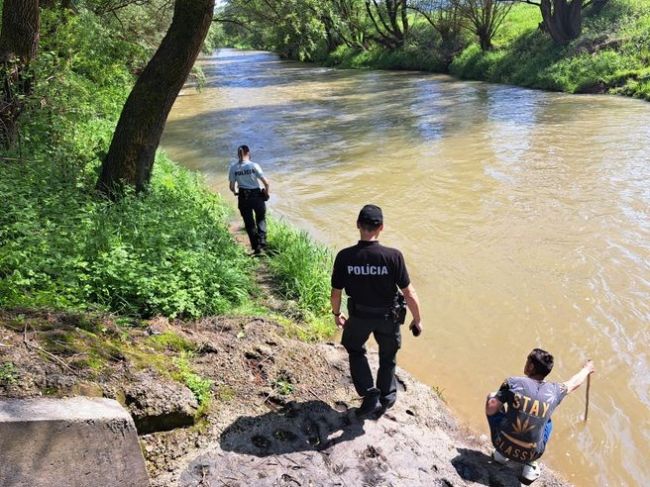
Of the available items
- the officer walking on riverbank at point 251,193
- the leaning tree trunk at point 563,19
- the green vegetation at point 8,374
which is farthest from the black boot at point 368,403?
the leaning tree trunk at point 563,19

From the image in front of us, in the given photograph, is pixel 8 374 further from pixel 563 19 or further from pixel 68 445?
pixel 563 19

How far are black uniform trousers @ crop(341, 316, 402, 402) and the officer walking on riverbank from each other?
12.4 feet

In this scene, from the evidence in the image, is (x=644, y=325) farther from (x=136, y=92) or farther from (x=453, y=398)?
(x=136, y=92)

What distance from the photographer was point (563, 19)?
2852cm

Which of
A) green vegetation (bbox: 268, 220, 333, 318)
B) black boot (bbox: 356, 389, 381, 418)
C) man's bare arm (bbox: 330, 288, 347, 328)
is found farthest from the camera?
green vegetation (bbox: 268, 220, 333, 318)

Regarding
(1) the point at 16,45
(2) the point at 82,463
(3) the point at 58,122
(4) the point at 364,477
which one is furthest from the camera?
(3) the point at 58,122

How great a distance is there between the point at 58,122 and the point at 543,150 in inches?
442

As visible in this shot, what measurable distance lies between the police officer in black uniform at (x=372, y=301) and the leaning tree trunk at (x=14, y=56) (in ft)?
19.1

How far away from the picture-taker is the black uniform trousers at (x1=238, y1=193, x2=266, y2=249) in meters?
8.11

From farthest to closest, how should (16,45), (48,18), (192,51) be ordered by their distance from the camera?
(48,18) → (16,45) → (192,51)

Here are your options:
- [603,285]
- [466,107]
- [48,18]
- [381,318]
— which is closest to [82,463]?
[381,318]

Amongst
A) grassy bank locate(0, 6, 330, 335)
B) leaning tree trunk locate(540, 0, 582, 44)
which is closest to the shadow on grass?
grassy bank locate(0, 6, 330, 335)

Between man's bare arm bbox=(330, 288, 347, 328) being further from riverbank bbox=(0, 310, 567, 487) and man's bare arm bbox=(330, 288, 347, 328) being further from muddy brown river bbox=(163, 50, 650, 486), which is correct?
muddy brown river bbox=(163, 50, 650, 486)

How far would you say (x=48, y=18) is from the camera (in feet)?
33.6
